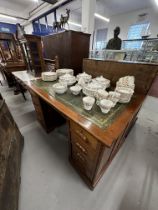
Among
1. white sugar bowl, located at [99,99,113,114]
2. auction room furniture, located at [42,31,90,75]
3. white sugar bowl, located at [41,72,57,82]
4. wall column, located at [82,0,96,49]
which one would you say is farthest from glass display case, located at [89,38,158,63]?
white sugar bowl, located at [99,99,113,114]

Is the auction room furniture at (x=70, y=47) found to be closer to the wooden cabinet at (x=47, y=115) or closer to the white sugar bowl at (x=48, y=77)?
the white sugar bowl at (x=48, y=77)

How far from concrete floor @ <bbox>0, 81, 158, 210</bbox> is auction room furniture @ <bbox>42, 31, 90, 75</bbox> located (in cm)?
116

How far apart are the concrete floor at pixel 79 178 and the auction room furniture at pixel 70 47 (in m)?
1.16

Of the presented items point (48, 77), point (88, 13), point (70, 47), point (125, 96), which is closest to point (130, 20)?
point (88, 13)

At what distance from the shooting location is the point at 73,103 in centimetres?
89

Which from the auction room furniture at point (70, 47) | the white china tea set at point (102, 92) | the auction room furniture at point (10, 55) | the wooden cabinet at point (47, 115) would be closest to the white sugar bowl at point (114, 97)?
the white china tea set at point (102, 92)

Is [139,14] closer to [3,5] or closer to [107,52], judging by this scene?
[107,52]

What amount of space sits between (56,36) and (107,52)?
1166mm

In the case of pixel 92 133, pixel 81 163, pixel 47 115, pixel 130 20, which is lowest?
pixel 81 163

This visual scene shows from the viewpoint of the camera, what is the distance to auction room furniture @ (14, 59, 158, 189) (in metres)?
0.63

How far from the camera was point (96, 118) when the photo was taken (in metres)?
0.70

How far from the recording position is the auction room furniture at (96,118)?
0.63 m

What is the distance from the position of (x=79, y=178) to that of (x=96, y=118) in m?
0.81

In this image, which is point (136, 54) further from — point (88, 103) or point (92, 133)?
point (92, 133)
